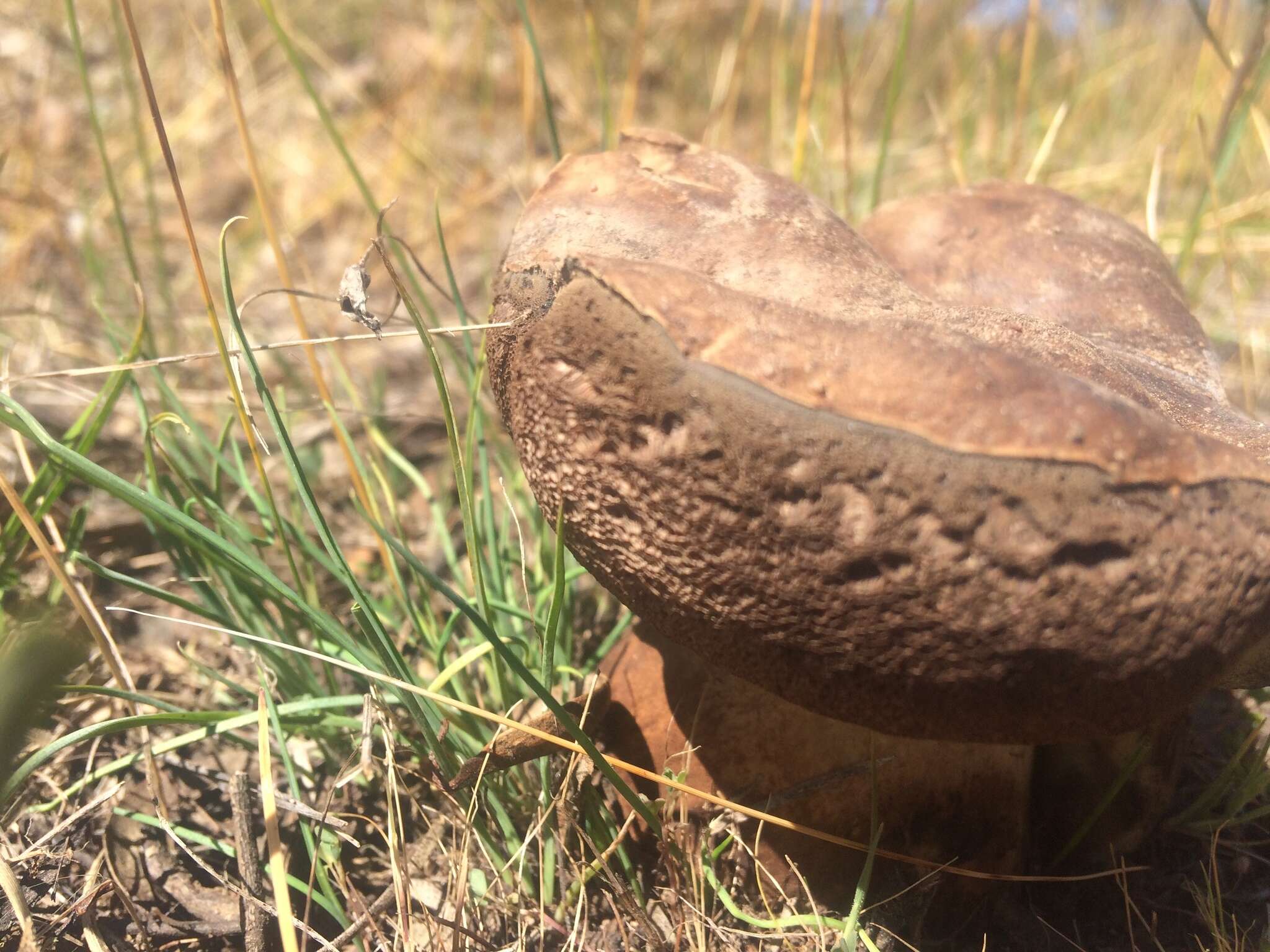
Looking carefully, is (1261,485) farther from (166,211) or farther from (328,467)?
(166,211)

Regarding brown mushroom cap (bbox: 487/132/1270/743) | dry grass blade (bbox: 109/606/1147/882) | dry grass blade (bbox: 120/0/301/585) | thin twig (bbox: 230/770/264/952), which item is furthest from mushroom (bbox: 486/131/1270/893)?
thin twig (bbox: 230/770/264/952)

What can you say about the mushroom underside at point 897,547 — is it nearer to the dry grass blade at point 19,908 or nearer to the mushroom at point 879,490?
the mushroom at point 879,490

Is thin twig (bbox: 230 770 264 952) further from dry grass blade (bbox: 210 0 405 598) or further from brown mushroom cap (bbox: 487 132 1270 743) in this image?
brown mushroom cap (bbox: 487 132 1270 743)

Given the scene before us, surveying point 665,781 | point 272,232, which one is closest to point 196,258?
point 272,232

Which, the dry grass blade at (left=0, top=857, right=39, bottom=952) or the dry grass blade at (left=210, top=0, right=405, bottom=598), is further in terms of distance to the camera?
the dry grass blade at (left=210, top=0, right=405, bottom=598)

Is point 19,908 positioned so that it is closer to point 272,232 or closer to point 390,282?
point 272,232

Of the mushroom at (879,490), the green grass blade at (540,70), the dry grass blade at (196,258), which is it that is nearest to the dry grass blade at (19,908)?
the dry grass blade at (196,258)

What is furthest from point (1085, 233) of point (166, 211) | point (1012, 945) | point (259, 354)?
point (166, 211)
